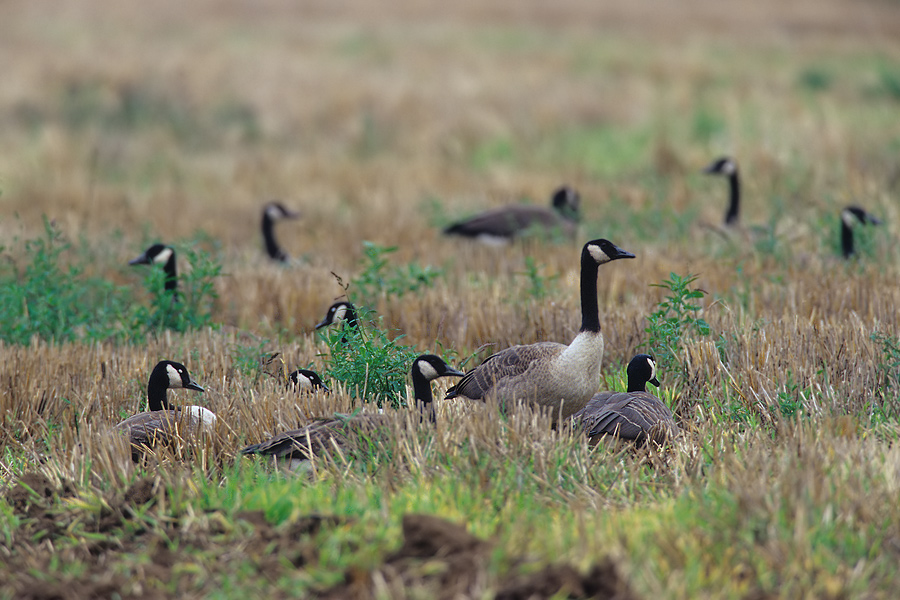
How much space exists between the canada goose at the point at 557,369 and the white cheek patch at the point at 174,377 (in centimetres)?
184

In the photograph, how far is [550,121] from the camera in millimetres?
21625

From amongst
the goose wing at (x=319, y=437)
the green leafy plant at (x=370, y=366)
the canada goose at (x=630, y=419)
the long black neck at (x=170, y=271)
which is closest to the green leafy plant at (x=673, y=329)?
the canada goose at (x=630, y=419)

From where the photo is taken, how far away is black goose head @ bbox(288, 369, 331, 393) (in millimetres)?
6062

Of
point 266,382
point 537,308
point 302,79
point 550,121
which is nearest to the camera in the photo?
point 266,382

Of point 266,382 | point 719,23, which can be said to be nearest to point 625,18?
point 719,23

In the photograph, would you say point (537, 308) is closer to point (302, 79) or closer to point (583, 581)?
point (583, 581)

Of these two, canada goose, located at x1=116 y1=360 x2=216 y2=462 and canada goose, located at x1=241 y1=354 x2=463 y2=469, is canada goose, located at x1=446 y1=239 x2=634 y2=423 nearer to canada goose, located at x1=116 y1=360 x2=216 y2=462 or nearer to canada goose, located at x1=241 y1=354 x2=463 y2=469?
canada goose, located at x1=241 y1=354 x2=463 y2=469

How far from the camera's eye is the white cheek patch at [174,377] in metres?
6.14

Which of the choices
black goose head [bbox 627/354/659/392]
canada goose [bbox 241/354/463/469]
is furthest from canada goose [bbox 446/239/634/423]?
canada goose [bbox 241/354/463/469]

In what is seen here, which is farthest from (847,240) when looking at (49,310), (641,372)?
(49,310)

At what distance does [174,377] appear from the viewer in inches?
243

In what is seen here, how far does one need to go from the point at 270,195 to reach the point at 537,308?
384 inches

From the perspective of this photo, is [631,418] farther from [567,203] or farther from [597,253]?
[567,203]

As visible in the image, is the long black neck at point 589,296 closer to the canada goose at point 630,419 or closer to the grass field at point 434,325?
the canada goose at point 630,419
